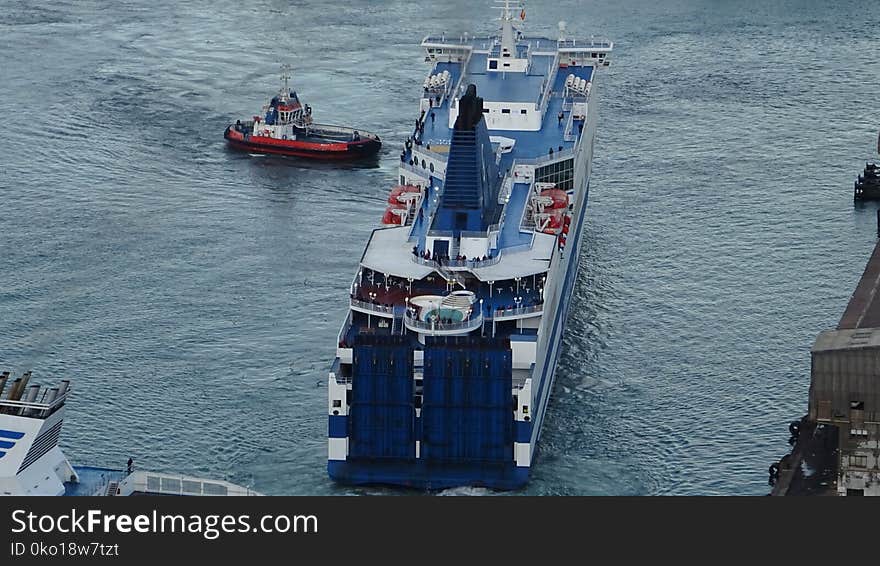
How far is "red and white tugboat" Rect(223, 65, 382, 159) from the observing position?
99.9m

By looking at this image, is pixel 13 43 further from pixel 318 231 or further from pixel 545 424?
pixel 545 424

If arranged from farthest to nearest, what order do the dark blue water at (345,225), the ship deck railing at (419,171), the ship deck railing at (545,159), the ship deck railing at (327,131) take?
the ship deck railing at (327,131), the ship deck railing at (545,159), the ship deck railing at (419,171), the dark blue water at (345,225)

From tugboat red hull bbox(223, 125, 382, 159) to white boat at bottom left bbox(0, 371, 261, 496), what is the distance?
46.3 metres

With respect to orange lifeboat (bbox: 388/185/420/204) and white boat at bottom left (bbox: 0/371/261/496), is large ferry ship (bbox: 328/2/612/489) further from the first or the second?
white boat at bottom left (bbox: 0/371/261/496)

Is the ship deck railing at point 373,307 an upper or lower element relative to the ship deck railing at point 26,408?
lower

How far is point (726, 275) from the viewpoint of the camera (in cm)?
8162

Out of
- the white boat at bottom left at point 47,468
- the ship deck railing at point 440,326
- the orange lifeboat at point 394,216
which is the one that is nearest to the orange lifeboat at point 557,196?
the orange lifeboat at point 394,216

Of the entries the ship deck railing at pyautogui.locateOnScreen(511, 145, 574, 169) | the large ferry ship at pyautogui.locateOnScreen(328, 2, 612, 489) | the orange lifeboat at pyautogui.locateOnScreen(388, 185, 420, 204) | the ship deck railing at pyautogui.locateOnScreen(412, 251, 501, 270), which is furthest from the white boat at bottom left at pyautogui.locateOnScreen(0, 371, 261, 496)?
the ship deck railing at pyautogui.locateOnScreen(511, 145, 574, 169)

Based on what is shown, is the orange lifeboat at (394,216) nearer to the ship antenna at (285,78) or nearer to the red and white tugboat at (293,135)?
the red and white tugboat at (293,135)

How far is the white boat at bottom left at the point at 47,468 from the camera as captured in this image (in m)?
51.3

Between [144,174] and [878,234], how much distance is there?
30203 millimetres

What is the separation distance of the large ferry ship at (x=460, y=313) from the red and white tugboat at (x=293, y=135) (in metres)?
17.5

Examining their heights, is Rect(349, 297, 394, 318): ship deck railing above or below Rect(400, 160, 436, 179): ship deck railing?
below

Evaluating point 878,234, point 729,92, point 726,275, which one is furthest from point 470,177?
point 729,92
